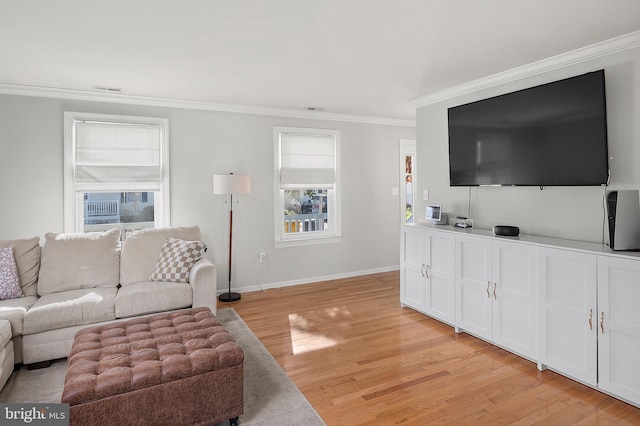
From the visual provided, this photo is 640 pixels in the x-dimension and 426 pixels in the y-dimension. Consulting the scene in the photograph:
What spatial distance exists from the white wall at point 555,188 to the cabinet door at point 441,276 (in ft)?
1.57

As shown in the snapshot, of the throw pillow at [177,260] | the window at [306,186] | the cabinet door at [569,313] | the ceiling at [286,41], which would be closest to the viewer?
the ceiling at [286,41]

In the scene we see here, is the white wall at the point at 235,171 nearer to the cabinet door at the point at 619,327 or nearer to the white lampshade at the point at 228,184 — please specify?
the white lampshade at the point at 228,184

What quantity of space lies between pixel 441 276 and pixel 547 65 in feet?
6.89

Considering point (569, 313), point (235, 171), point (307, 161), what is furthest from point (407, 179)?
point (569, 313)

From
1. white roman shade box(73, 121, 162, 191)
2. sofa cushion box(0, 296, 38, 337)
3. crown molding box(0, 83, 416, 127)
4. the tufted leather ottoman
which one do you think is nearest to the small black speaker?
the tufted leather ottoman

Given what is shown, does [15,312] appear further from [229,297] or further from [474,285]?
[474,285]

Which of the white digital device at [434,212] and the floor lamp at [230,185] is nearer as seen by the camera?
the white digital device at [434,212]

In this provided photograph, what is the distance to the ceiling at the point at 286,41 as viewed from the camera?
90.2 inches

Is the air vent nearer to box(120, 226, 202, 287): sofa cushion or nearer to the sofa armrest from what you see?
box(120, 226, 202, 287): sofa cushion

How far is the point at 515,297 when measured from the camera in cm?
307

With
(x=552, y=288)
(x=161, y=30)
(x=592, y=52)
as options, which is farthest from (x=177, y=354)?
(x=592, y=52)

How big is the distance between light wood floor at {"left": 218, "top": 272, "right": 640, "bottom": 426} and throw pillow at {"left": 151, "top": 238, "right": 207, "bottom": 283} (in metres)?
0.84

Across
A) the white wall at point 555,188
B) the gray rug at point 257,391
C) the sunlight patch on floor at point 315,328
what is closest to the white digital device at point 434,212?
the white wall at point 555,188

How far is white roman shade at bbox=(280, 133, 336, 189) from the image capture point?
17.4 ft
